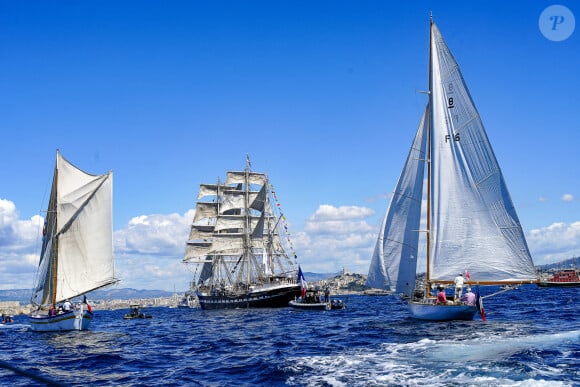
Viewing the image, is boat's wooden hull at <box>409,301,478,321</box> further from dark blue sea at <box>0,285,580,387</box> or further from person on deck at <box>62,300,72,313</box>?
person on deck at <box>62,300,72,313</box>

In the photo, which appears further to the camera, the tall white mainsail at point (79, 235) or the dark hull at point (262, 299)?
the dark hull at point (262, 299)

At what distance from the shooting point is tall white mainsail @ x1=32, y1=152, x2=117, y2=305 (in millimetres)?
54656

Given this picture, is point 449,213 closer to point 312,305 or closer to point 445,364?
point 445,364

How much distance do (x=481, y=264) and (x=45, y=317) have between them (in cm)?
4279

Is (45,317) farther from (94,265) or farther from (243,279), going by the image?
(243,279)

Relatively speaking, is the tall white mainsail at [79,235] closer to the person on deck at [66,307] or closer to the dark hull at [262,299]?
the person on deck at [66,307]

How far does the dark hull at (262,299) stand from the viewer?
99.3 meters

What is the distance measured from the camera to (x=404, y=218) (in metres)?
43.2

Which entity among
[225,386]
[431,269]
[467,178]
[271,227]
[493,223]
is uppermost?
[271,227]

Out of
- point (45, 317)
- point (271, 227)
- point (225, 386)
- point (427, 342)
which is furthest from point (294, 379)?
point (271, 227)

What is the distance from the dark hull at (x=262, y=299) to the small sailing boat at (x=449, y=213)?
55.8 m

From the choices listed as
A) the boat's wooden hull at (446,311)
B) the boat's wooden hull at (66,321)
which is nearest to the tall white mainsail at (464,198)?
the boat's wooden hull at (446,311)

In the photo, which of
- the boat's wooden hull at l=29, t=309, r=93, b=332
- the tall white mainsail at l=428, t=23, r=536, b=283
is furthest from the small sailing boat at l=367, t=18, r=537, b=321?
the boat's wooden hull at l=29, t=309, r=93, b=332

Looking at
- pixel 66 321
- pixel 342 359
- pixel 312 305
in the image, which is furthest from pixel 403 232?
pixel 312 305
